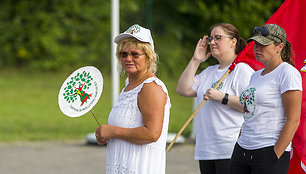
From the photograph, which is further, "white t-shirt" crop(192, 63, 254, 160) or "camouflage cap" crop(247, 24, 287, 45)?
"white t-shirt" crop(192, 63, 254, 160)

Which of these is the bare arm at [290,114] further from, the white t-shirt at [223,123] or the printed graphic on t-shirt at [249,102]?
the white t-shirt at [223,123]

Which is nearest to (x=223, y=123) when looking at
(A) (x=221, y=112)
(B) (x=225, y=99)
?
(A) (x=221, y=112)

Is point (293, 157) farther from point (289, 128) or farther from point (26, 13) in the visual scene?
point (26, 13)

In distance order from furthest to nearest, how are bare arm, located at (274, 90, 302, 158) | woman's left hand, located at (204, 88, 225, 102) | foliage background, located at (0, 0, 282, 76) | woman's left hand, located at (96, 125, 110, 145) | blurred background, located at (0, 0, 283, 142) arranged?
foliage background, located at (0, 0, 282, 76)
blurred background, located at (0, 0, 283, 142)
woman's left hand, located at (204, 88, 225, 102)
bare arm, located at (274, 90, 302, 158)
woman's left hand, located at (96, 125, 110, 145)

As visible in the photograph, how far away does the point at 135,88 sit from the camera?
3.25 m

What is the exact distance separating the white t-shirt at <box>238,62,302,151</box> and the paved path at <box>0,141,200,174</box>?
13.5ft

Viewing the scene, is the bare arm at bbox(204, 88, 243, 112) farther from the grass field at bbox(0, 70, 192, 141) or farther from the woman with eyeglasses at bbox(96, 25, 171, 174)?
the grass field at bbox(0, 70, 192, 141)

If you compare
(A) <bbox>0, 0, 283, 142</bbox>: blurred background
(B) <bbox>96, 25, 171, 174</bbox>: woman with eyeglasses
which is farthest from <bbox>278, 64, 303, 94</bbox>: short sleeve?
(A) <bbox>0, 0, 283, 142</bbox>: blurred background

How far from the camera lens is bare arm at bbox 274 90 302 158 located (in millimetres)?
3346

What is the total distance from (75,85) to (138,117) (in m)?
0.56

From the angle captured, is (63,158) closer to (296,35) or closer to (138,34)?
(296,35)

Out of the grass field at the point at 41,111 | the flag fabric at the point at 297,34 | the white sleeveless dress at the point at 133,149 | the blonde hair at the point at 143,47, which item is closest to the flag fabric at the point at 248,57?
the flag fabric at the point at 297,34

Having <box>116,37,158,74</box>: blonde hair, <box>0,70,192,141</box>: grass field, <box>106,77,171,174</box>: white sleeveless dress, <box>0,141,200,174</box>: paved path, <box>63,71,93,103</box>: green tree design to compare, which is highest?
<box>116,37,158,74</box>: blonde hair

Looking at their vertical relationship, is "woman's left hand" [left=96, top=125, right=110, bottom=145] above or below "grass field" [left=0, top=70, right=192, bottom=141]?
above
